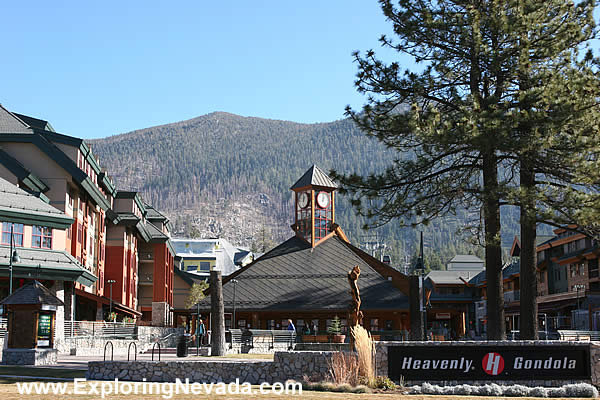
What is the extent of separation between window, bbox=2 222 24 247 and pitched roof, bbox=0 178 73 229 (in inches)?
14.0

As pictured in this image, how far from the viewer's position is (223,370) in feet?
68.9

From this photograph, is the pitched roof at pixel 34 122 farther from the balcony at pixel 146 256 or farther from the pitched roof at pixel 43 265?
the balcony at pixel 146 256

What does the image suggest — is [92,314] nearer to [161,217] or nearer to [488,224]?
[161,217]

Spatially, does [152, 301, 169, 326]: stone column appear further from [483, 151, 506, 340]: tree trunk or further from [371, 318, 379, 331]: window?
[483, 151, 506, 340]: tree trunk

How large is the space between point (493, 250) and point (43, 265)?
23.2m

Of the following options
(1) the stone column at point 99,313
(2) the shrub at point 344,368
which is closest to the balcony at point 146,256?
(1) the stone column at point 99,313

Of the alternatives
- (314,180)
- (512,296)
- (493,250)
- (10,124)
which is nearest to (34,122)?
(10,124)

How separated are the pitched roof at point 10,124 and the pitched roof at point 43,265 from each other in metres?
8.92

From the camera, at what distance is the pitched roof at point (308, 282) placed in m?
51.0

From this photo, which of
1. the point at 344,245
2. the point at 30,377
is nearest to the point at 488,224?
the point at 30,377

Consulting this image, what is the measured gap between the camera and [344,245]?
58.9m

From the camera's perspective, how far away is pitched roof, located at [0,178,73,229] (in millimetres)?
35562

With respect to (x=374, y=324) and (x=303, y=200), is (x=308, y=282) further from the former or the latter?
(x=303, y=200)

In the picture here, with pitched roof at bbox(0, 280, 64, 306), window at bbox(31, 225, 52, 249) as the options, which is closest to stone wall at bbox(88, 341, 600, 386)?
pitched roof at bbox(0, 280, 64, 306)
